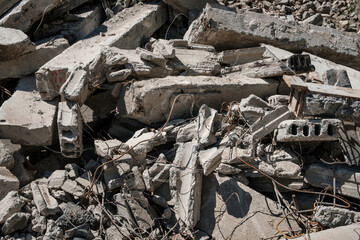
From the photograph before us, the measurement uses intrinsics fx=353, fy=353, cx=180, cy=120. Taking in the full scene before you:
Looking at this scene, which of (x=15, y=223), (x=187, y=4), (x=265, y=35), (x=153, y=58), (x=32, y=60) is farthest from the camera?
(x=187, y=4)

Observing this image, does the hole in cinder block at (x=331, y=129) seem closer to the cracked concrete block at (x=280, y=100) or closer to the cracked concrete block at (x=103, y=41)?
the cracked concrete block at (x=280, y=100)

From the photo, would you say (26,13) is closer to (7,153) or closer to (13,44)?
(13,44)

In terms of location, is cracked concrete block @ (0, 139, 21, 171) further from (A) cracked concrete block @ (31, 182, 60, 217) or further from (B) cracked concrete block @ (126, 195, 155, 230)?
(B) cracked concrete block @ (126, 195, 155, 230)

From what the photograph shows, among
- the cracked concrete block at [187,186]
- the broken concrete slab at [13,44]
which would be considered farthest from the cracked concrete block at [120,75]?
the cracked concrete block at [187,186]

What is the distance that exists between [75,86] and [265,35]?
11.0ft

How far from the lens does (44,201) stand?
4.05 m

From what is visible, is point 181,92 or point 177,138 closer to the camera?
point 177,138

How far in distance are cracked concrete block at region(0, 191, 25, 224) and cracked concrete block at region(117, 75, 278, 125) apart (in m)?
1.74

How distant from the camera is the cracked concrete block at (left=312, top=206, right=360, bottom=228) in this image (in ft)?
12.8

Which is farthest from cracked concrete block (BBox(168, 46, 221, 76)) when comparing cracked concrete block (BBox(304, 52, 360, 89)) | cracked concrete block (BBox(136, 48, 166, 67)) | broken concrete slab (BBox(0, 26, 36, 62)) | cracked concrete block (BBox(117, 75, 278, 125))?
broken concrete slab (BBox(0, 26, 36, 62))

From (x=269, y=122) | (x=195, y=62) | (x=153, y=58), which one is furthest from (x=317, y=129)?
(x=153, y=58)

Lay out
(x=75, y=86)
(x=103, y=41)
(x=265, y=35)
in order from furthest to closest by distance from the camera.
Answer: (x=265, y=35), (x=103, y=41), (x=75, y=86)

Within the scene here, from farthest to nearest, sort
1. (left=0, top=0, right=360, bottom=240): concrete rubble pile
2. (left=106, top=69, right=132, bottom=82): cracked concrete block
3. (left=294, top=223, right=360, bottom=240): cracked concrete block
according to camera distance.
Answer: (left=106, top=69, right=132, bottom=82): cracked concrete block < (left=0, top=0, right=360, bottom=240): concrete rubble pile < (left=294, top=223, right=360, bottom=240): cracked concrete block

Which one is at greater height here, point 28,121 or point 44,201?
point 28,121
